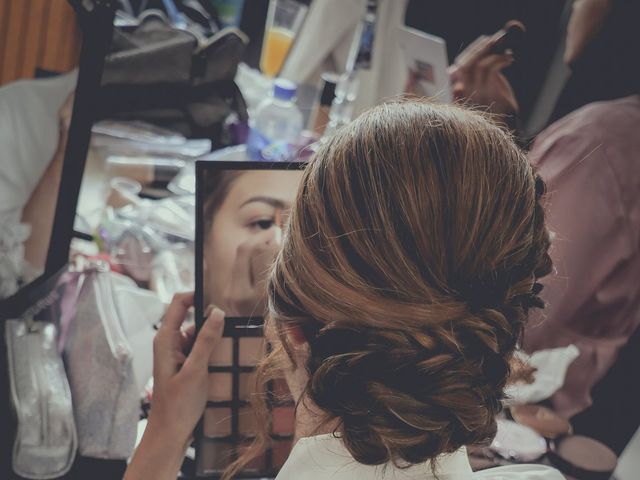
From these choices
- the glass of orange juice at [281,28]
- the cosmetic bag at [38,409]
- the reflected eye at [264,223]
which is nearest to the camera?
the cosmetic bag at [38,409]

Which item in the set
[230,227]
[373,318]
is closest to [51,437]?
[230,227]

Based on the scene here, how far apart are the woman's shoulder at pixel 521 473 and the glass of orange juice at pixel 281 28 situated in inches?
50.9

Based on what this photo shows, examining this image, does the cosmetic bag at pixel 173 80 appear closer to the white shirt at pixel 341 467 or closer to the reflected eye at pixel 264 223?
the reflected eye at pixel 264 223

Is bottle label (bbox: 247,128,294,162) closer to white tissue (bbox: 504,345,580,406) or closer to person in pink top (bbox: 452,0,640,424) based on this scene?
person in pink top (bbox: 452,0,640,424)

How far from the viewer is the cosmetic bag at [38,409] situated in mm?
678

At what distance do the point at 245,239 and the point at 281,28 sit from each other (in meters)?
1.14

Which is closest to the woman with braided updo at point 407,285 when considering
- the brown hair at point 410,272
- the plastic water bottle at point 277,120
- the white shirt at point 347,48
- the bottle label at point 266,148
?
the brown hair at point 410,272

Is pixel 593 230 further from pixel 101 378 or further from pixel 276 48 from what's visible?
pixel 276 48

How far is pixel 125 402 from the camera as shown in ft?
2.43

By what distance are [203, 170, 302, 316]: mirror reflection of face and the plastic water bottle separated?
61cm

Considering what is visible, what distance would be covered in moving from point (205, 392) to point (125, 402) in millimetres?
111

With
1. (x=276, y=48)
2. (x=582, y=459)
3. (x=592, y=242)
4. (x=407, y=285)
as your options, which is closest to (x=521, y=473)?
(x=582, y=459)

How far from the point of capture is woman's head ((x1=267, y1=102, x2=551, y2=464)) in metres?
0.46

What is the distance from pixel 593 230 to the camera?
3.37 feet
